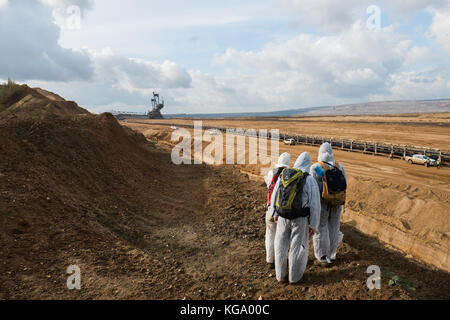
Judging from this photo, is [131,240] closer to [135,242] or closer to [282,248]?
[135,242]

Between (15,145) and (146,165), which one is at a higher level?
(15,145)

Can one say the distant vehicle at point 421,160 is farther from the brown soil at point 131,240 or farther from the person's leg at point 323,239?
the person's leg at point 323,239

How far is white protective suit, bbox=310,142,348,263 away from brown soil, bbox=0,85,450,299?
282 millimetres

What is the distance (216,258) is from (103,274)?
2.24m

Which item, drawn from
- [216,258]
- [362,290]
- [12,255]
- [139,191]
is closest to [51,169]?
[139,191]

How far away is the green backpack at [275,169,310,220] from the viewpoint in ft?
14.1

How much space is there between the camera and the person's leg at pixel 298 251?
4.34 m

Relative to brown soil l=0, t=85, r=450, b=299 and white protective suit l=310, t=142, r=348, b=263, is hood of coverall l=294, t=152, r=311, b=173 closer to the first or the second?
white protective suit l=310, t=142, r=348, b=263

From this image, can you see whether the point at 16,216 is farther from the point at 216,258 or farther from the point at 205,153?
the point at 205,153

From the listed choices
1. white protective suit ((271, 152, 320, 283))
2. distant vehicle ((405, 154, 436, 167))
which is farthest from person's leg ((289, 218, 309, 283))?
distant vehicle ((405, 154, 436, 167))

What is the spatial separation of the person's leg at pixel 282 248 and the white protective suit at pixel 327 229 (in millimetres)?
1016

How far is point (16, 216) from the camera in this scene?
18.7 feet

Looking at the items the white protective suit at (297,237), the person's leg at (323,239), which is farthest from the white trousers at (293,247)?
the person's leg at (323,239)

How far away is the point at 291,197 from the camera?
430cm
